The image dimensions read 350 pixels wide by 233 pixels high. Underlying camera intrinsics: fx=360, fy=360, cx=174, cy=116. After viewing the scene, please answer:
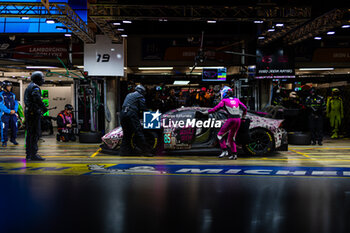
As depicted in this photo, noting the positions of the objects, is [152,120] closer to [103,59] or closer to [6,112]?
[6,112]

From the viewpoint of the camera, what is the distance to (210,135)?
29.6ft

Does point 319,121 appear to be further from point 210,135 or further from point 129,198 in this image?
point 129,198

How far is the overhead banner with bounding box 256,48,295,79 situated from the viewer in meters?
16.2

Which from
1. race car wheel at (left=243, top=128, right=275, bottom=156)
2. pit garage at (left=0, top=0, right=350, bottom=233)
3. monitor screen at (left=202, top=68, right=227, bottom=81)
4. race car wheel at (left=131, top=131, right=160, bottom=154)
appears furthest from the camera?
monitor screen at (left=202, top=68, right=227, bottom=81)

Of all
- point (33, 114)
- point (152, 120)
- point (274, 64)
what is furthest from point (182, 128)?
point (274, 64)

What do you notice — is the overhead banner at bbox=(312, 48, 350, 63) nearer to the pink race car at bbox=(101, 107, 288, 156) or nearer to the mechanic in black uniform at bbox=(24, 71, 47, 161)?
the pink race car at bbox=(101, 107, 288, 156)

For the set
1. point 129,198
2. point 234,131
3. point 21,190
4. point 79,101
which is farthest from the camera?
point 79,101

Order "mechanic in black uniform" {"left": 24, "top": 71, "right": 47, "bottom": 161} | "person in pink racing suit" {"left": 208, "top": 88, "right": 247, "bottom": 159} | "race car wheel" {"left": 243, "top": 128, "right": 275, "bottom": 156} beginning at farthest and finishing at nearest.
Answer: "race car wheel" {"left": 243, "top": 128, "right": 275, "bottom": 156}, "person in pink racing suit" {"left": 208, "top": 88, "right": 247, "bottom": 159}, "mechanic in black uniform" {"left": 24, "top": 71, "right": 47, "bottom": 161}

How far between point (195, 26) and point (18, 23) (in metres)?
8.13

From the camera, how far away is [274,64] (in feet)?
53.3

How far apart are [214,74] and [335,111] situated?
5.70 metres

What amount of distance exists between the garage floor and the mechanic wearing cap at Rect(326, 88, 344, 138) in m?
6.59

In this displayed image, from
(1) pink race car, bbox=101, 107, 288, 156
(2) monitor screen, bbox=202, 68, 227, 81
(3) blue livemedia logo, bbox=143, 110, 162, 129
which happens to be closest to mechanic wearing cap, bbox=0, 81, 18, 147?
(3) blue livemedia logo, bbox=143, 110, 162, 129

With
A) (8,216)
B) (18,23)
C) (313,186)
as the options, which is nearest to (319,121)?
(313,186)
